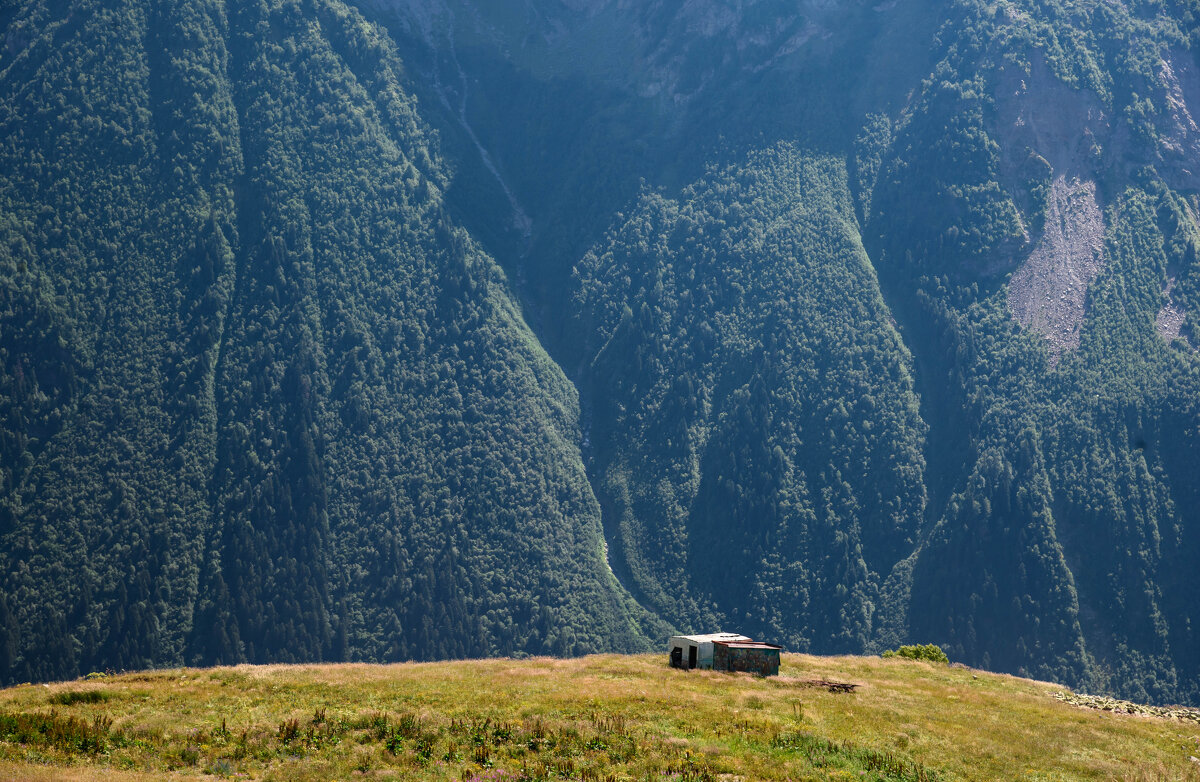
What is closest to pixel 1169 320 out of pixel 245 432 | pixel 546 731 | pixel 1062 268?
pixel 1062 268

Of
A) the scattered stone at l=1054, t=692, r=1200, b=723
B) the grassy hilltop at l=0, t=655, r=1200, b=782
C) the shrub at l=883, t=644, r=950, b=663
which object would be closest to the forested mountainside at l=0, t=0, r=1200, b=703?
the shrub at l=883, t=644, r=950, b=663

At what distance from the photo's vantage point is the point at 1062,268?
18475cm

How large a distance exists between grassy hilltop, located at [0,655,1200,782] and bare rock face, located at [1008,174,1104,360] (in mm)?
135036

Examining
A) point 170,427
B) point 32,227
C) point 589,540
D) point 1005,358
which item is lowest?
point 589,540

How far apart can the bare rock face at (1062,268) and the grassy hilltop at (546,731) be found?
135 m

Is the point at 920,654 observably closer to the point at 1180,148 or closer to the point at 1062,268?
the point at 1062,268

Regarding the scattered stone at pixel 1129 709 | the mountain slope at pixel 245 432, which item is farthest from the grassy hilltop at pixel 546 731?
the mountain slope at pixel 245 432

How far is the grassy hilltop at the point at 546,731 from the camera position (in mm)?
38438

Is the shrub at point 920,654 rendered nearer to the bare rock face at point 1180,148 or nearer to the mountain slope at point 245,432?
the mountain slope at point 245,432

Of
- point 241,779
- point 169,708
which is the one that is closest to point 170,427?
point 169,708

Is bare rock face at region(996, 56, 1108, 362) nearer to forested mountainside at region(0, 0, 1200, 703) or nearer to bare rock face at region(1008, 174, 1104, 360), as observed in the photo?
bare rock face at region(1008, 174, 1104, 360)

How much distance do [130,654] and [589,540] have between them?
78.8m

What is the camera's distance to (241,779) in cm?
3628

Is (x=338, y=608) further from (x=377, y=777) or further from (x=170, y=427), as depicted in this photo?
(x=377, y=777)
